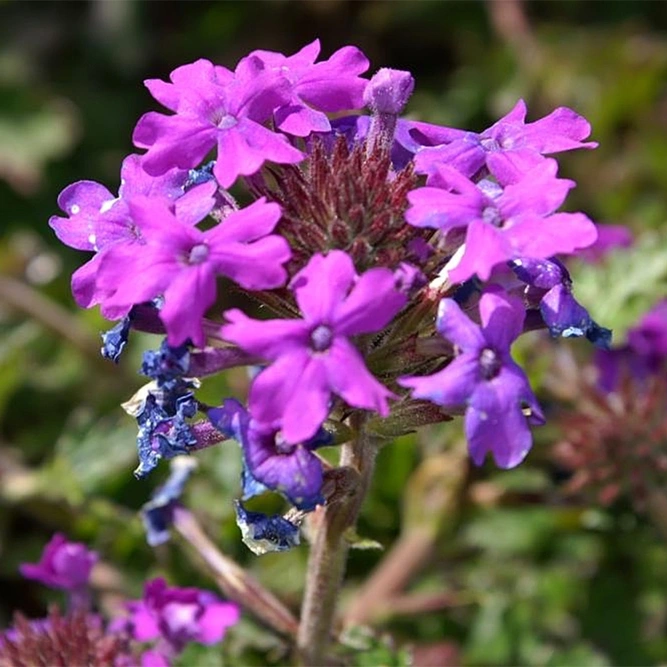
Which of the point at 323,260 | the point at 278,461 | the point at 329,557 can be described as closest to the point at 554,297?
the point at 323,260

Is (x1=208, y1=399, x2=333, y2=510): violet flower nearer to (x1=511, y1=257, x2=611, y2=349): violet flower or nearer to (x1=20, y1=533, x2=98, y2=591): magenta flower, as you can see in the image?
(x1=511, y1=257, x2=611, y2=349): violet flower

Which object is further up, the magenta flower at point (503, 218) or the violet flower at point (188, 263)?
the violet flower at point (188, 263)

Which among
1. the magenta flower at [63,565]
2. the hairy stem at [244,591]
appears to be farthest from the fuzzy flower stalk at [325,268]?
the magenta flower at [63,565]

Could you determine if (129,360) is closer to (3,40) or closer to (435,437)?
(435,437)

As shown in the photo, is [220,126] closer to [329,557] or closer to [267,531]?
[267,531]

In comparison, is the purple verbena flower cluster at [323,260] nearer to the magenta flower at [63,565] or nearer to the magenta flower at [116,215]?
the magenta flower at [116,215]

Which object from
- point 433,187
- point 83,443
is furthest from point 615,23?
point 433,187

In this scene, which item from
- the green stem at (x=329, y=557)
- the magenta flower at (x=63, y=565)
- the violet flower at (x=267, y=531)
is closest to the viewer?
the violet flower at (x=267, y=531)
